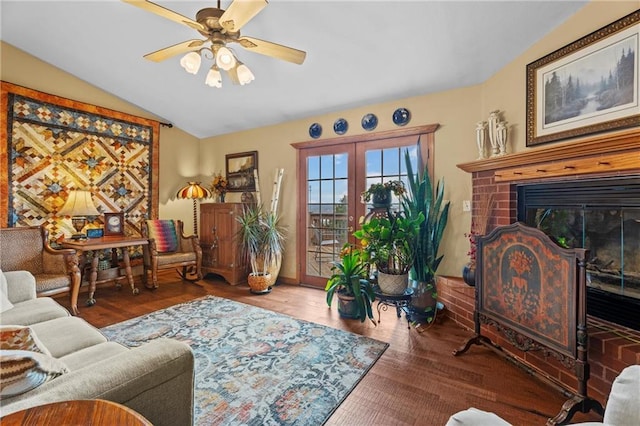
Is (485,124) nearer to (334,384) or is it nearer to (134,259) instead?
(334,384)

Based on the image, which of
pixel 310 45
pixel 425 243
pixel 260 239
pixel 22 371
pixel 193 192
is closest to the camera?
pixel 22 371

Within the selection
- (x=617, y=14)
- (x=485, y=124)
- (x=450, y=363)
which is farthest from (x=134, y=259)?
(x=617, y=14)

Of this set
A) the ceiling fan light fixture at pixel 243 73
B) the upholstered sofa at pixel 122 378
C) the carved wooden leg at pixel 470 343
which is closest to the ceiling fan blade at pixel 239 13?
the ceiling fan light fixture at pixel 243 73

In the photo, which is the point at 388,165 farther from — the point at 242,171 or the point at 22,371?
the point at 22,371

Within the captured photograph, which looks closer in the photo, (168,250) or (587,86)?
(587,86)

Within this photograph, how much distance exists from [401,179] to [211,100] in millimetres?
2787

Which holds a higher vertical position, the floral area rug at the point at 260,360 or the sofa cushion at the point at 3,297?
the sofa cushion at the point at 3,297

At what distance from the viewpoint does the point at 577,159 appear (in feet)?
6.15

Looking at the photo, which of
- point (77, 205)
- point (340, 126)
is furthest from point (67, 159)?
point (340, 126)

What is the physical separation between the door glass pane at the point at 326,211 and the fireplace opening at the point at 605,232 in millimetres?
2135

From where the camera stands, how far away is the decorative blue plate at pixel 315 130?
154 inches

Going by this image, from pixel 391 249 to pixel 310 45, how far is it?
2.03 m

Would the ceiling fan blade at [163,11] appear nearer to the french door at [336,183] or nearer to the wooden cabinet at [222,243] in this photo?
the french door at [336,183]

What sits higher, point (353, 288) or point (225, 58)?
point (225, 58)
